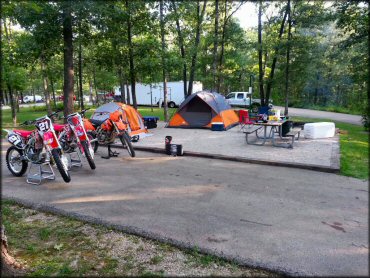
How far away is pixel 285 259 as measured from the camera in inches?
108

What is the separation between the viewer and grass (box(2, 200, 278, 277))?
2.58 metres

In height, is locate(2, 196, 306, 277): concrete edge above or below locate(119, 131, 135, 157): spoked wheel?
below

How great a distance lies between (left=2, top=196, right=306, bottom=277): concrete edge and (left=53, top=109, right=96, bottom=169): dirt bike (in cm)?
180

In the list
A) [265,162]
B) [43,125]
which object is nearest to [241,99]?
[265,162]

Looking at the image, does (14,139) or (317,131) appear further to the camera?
(317,131)

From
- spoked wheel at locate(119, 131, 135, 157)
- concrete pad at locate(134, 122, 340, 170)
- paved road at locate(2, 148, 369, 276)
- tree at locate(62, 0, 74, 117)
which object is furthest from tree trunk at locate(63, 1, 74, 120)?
paved road at locate(2, 148, 369, 276)

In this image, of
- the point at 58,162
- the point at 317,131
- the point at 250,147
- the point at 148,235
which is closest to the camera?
the point at 148,235

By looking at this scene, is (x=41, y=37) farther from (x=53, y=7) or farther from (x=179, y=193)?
(x=179, y=193)

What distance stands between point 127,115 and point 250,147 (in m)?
4.58

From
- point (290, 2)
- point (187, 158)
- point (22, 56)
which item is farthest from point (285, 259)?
point (290, 2)

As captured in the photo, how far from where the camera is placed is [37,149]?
548 cm

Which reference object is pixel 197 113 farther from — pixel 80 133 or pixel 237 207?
pixel 237 207

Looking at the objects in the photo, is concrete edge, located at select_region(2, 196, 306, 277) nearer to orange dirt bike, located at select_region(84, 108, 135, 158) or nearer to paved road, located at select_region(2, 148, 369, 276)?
paved road, located at select_region(2, 148, 369, 276)

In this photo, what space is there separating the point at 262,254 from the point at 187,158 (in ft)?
15.3
